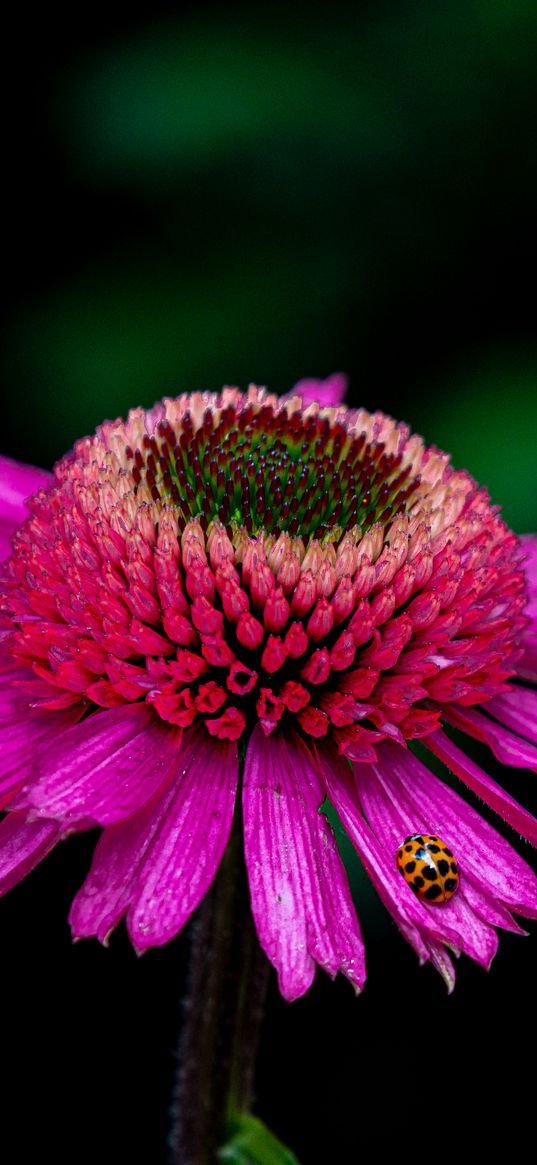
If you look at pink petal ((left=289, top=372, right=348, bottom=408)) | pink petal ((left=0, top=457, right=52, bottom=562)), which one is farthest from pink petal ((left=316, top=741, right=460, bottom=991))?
pink petal ((left=289, top=372, right=348, bottom=408))

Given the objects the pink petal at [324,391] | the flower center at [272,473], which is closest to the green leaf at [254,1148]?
the flower center at [272,473]

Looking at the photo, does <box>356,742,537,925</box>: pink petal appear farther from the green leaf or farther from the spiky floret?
the green leaf

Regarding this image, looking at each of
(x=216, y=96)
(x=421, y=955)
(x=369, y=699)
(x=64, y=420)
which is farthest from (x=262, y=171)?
(x=421, y=955)

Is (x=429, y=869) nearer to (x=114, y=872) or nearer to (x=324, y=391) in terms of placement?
(x=114, y=872)

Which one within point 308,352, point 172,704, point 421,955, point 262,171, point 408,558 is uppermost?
point 262,171

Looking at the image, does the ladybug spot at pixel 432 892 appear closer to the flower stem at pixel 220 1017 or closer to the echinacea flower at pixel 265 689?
the echinacea flower at pixel 265 689

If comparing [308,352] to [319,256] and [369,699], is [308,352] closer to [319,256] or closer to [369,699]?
[319,256]

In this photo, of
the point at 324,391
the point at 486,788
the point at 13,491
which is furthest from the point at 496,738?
the point at 324,391
